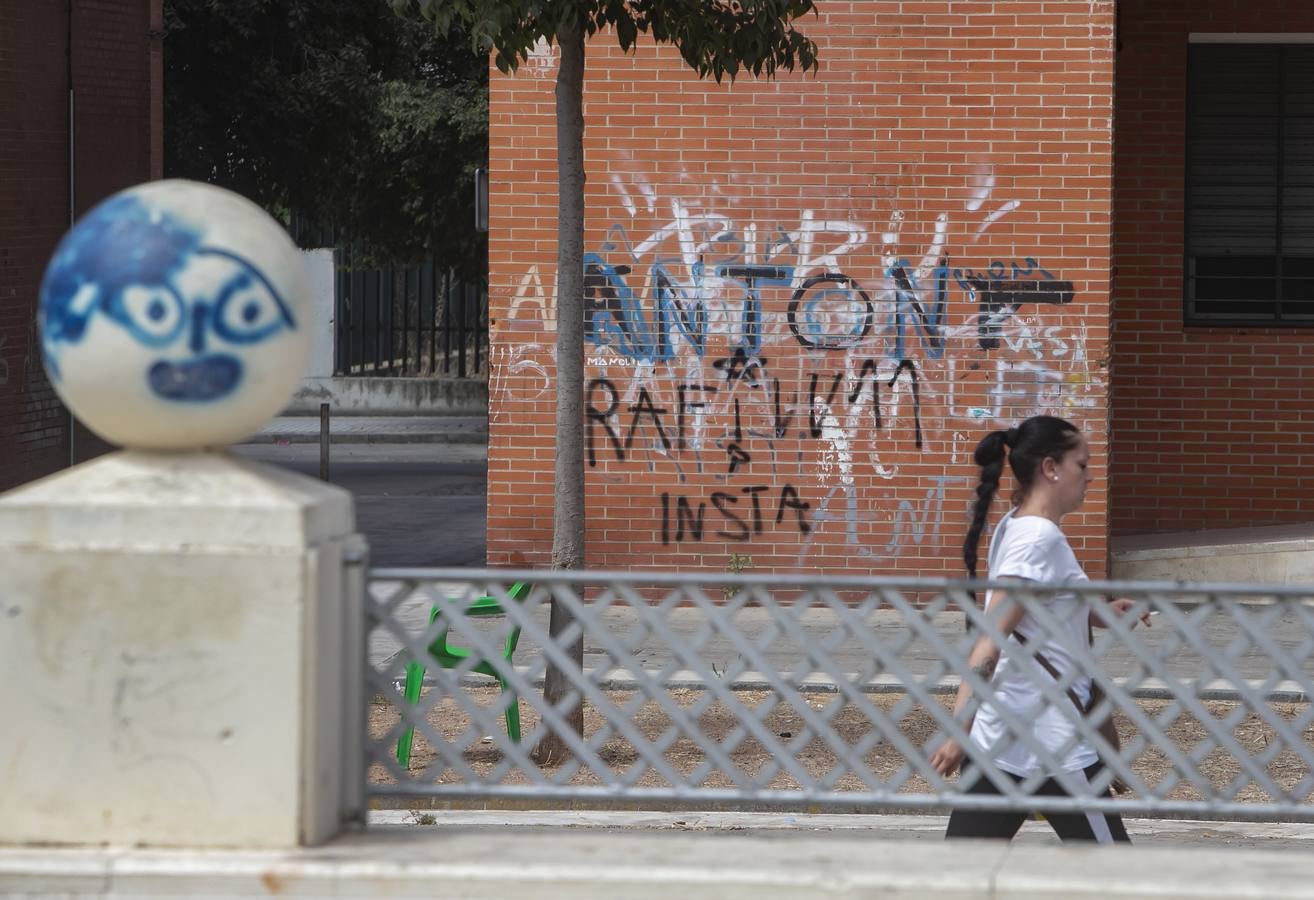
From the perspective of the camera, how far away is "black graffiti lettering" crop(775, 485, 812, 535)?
11594 millimetres

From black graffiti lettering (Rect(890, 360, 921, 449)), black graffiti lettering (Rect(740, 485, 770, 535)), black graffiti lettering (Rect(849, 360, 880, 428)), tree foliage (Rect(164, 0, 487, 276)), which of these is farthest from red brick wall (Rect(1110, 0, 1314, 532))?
tree foliage (Rect(164, 0, 487, 276))

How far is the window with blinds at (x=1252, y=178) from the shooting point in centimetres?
1305

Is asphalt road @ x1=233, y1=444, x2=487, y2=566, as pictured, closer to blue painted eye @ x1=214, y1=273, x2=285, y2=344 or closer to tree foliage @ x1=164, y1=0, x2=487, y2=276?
tree foliage @ x1=164, y1=0, x2=487, y2=276

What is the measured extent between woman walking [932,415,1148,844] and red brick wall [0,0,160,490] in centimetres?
994

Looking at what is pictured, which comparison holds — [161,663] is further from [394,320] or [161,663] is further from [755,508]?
[394,320]

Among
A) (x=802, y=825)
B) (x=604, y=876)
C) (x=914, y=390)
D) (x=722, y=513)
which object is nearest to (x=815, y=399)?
(x=914, y=390)

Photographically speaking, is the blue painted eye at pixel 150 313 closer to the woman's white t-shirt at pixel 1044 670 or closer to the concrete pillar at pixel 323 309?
the woman's white t-shirt at pixel 1044 670

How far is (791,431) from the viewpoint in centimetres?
1159

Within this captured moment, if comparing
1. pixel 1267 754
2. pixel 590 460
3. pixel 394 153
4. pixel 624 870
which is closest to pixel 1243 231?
pixel 590 460

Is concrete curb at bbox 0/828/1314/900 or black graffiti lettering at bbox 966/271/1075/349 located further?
black graffiti lettering at bbox 966/271/1075/349

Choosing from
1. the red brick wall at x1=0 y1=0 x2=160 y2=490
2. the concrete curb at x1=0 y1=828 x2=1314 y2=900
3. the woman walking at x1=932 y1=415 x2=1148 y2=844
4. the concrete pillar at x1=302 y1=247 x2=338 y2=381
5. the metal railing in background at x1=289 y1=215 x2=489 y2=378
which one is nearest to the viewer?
the concrete curb at x1=0 y1=828 x2=1314 y2=900

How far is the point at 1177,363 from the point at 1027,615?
8.61 m

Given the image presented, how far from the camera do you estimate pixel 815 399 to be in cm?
1156

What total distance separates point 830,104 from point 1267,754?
7.82 metres
